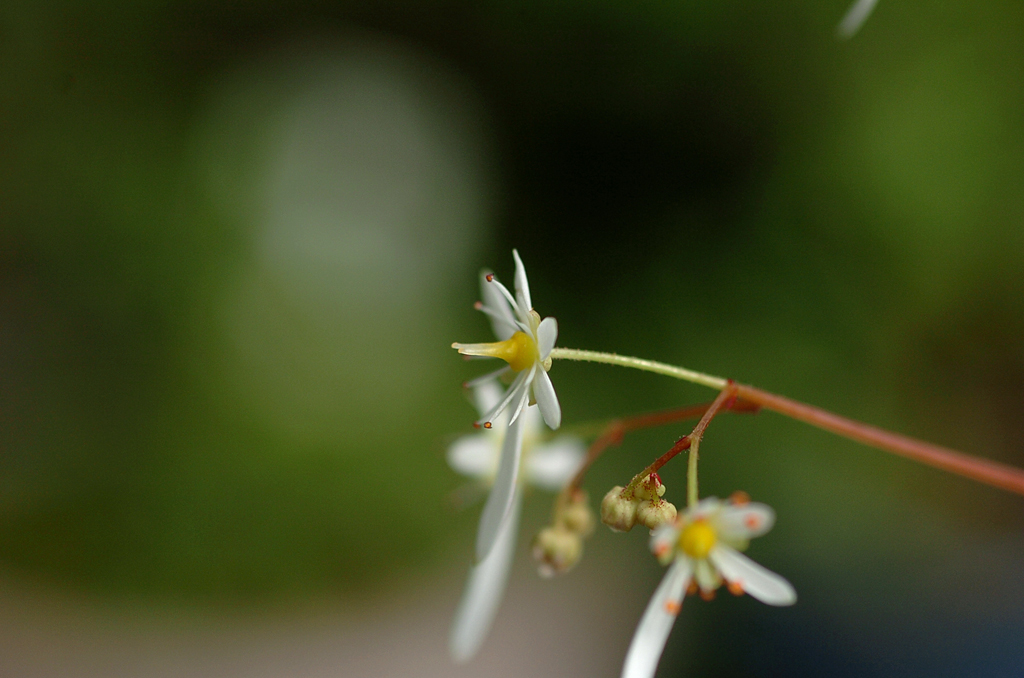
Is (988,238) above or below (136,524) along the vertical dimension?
above

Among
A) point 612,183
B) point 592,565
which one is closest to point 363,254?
point 612,183

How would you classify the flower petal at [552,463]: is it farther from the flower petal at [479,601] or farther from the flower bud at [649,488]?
the flower bud at [649,488]

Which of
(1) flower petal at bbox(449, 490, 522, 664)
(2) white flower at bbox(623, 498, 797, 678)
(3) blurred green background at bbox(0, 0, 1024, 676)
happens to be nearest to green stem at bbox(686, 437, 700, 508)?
(2) white flower at bbox(623, 498, 797, 678)

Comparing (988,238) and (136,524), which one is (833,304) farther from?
(136,524)

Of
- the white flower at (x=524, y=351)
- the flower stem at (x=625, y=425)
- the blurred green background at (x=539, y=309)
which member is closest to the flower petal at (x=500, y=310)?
the white flower at (x=524, y=351)

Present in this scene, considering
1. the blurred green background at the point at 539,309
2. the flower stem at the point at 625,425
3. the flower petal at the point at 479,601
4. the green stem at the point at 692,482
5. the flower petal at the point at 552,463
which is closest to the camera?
the green stem at the point at 692,482
